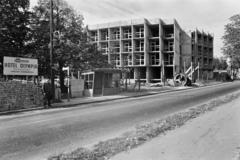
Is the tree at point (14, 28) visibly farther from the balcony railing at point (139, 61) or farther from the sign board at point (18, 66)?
the balcony railing at point (139, 61)

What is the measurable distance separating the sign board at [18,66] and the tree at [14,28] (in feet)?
12.2

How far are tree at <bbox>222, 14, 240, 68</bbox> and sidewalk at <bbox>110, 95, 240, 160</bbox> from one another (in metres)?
10.0

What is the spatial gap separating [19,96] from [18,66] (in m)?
2.09

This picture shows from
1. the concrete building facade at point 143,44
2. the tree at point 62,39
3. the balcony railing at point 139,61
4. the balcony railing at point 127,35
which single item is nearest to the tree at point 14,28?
the tree at point 62,39

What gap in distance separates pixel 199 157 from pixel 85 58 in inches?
652

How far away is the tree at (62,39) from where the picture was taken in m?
18.6

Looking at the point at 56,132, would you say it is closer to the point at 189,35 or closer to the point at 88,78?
the point at 88,78

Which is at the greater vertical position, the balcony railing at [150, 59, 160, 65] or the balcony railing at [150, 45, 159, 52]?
the balcony railing at [150, 45, 159, 52]

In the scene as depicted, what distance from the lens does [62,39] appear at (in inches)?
749

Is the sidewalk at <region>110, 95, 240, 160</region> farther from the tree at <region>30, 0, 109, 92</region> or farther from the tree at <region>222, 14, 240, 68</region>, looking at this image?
the tree at <region>30, 0, 109, 92</region>

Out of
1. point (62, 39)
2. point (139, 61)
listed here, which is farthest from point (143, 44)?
point (62, 39)

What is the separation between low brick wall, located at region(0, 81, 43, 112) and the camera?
1265 centimetres

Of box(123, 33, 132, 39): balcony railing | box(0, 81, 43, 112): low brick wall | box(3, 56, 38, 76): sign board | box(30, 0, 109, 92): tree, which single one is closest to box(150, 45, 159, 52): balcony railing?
box(123, 33, 132, 39): balcony railing

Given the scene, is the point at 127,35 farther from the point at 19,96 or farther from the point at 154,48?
the point at 19,96
